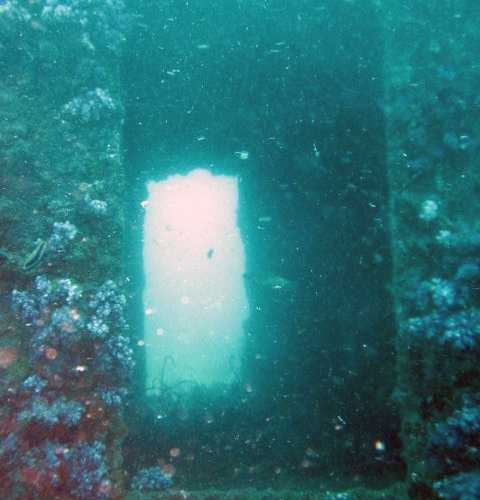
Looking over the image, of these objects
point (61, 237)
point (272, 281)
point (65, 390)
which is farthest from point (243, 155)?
point (65, 390)

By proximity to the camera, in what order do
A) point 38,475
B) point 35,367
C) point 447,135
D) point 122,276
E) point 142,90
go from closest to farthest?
1. point 38,475
2. point 35,367
3. point 122,276
4. point 447,135
5. point 142,90

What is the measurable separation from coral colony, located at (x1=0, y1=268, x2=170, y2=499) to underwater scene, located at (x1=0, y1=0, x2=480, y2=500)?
2cm

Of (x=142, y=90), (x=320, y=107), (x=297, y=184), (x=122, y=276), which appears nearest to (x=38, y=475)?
(x=122, y=276)

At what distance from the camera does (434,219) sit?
551cm

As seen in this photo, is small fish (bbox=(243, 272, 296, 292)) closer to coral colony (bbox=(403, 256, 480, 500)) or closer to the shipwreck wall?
the shipwreck wall

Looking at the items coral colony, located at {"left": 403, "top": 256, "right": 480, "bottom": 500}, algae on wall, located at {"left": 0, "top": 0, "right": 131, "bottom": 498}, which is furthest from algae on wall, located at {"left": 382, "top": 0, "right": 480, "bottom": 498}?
algae on wall, located at {"left": 0, "top": 0, "right": 131, "bottom": 498}

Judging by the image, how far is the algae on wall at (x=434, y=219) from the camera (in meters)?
4.83

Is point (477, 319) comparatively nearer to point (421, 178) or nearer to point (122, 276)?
point (421, 178)

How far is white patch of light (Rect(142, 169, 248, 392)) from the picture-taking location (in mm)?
5617

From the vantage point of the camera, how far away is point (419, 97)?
5.96 metres

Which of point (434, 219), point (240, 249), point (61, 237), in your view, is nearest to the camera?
point (61, 237)

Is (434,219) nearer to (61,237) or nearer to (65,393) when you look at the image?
(61,237)

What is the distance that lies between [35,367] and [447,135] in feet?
21.4

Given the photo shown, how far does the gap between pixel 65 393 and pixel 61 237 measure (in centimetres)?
201
